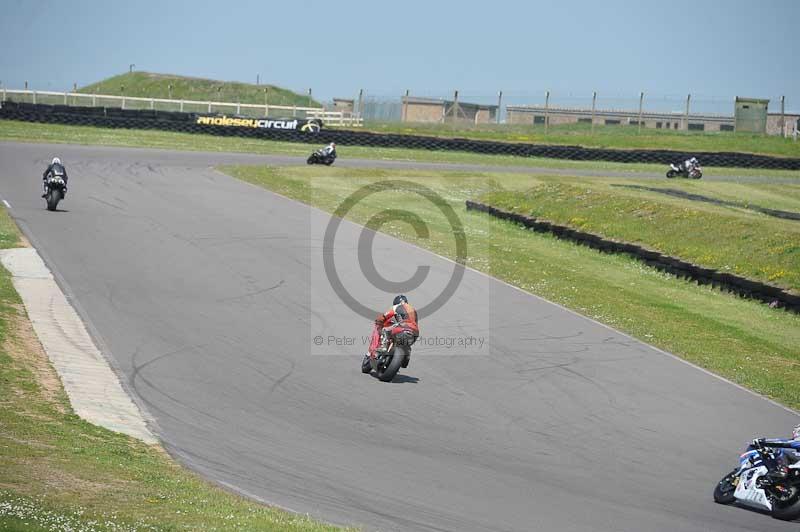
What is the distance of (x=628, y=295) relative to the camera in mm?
21656

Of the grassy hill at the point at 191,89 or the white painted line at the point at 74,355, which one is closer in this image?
the white painted line at the point at 74,355

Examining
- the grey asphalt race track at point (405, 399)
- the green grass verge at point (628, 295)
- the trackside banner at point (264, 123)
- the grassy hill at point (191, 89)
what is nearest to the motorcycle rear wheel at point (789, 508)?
the grey asphalt race track at point (405, 399)

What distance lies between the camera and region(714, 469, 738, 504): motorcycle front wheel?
1023 cm

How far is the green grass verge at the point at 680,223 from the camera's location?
23.5 metres

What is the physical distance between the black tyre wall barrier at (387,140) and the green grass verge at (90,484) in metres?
42.8

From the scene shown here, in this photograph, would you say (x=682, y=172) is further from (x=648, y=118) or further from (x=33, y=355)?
(x=33, y=355)

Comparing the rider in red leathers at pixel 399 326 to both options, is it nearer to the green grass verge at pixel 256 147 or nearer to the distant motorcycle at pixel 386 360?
the distant motorcycle at pixel 386 360

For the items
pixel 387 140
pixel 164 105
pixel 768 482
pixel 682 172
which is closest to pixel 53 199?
pixel 768 482

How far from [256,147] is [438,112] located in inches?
987

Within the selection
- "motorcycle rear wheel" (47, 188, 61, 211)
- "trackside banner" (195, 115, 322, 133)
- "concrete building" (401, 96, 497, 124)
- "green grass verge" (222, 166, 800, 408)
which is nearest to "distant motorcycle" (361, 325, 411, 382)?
"green grass verge" (222, 166, 800, 408)

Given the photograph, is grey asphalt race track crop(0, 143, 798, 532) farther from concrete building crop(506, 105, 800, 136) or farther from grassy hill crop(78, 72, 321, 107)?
grassy hill crop(78, 72, 321, 107)

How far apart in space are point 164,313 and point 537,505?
932 cm

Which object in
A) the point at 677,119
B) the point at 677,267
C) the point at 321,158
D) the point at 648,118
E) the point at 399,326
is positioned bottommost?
the point at 677,267

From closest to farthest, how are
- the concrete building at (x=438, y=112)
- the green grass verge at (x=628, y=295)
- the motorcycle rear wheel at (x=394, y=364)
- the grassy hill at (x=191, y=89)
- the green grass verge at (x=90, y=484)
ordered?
the green grass verge at (x=90, y=484)
the motorcycle rear wheel at (x=394, y=364)
the green grass verge at (x=628, y=295)
the concrete building at (x=438, y=112)
the grassy hill at (x=191, y=89)
